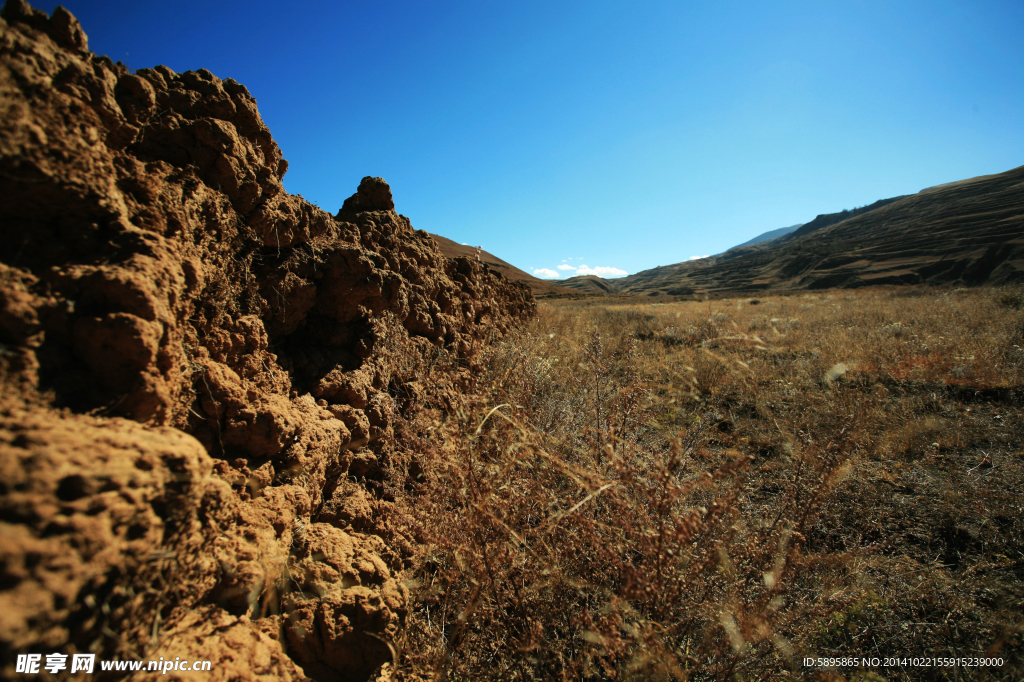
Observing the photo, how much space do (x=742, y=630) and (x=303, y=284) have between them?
2.44 meters

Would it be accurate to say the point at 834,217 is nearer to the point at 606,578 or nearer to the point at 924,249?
the point at 924,249

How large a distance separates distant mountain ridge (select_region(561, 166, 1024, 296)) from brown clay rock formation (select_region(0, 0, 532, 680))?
3182 centimetres

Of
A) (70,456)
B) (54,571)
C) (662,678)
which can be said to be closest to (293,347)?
(70,456)

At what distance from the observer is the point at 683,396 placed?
475 cm

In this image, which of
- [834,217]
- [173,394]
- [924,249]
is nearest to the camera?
[173,394]

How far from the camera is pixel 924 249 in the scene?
34.1m

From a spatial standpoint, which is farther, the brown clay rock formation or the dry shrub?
the dry shrub

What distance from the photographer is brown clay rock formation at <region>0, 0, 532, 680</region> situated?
83 cm

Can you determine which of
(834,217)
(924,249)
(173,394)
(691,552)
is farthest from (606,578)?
(834,217)

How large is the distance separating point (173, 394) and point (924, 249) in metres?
50.2

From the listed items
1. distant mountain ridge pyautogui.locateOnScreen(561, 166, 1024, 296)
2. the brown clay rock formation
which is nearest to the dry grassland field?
the brown clay rock formation

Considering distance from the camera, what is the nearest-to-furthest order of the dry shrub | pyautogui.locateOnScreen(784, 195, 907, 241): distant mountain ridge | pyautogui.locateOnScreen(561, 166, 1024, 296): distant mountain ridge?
the dry shrub, pyautogui.locateOnScreen(561, 166, 1024, 296): distant mountain ridge, pyautogui.locateOnScreen(784, 195, 907, 241): distant mountain ridge

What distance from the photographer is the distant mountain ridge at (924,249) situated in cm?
2639

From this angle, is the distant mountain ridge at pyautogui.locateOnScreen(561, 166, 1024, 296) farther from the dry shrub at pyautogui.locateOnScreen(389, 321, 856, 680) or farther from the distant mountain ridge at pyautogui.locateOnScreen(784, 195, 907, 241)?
the distant mountain ridge at pyautogui.locateOnScreen(784, 195, 907, 241)
